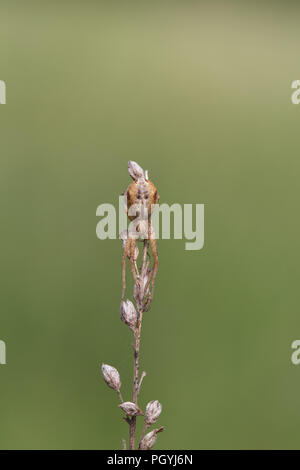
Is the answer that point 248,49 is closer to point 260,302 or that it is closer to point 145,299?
point 260,302

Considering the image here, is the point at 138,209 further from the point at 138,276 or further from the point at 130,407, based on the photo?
the point at 130,407


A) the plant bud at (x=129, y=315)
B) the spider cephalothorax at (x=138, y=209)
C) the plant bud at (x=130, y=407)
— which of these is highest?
the spider cephalothorax at (x=138, y=209)

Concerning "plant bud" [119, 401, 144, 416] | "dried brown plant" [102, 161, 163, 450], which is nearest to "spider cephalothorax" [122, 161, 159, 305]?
"dried brown plant" [102, 161, 163, 450]

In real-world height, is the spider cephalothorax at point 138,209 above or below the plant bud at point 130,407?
above

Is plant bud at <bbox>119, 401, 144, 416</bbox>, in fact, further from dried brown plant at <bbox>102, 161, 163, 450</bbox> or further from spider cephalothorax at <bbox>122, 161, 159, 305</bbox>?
spider cephalothorax at <bbox>122, 161, 159, 305</bbox>

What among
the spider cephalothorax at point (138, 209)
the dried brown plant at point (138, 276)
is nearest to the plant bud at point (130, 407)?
the dried brown plant at point (138, 276)

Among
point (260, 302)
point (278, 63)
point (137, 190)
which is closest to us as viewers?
point (137, 190)

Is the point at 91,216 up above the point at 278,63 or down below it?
below

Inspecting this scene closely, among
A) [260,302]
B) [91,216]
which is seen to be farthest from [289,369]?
[91,216]

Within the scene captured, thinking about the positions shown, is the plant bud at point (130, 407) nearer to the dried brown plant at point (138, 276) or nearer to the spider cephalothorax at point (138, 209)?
the dried brown plant at point (138, 276)
